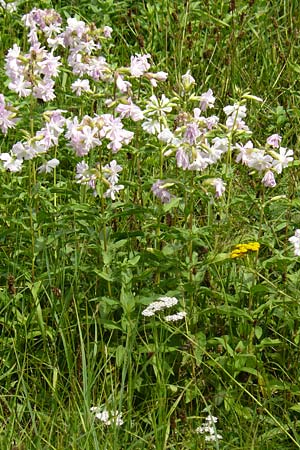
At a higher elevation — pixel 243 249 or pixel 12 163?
pixel 12 163

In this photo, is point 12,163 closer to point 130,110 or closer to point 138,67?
point 130,110

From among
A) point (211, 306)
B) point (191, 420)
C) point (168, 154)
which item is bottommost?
point (191, 420)

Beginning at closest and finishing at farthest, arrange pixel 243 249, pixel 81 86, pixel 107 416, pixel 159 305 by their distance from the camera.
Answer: pixel 107 416
pixel 159 305
pixel 243 249
pixel 81 86

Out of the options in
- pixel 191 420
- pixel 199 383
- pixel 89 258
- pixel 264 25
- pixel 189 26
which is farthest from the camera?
pixel 264 25

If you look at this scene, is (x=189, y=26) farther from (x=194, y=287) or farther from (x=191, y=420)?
(x=191, y=420)

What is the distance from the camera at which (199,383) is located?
3.63 meters

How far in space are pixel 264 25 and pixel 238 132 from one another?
2444 millimetres

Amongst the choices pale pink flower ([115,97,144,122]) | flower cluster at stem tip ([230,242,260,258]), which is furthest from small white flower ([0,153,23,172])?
flower cluster at stem tip ([230,242,260,258])

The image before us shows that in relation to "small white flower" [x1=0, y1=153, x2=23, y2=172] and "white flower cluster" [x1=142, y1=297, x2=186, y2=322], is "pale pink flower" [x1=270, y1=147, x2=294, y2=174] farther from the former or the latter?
"small white flower" [x1=0, y1=153, x2=23, y2=172]

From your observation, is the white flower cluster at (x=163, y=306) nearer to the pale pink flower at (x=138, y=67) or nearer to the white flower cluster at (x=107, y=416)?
the white flower cluster at (x=107, y=416)

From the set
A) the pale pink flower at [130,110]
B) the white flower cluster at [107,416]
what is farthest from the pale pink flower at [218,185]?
the white flower cluster at [107,416]

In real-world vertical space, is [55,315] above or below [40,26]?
below

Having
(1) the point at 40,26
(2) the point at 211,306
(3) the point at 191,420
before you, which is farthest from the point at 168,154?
(1) the point at 40,26

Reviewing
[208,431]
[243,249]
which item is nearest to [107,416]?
[208,431]
